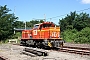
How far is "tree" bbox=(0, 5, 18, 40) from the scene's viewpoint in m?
46.4

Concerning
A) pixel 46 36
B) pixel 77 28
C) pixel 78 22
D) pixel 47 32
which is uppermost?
pixel 78 22

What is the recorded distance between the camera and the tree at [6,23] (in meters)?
46.4

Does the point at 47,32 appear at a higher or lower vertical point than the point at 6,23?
lower

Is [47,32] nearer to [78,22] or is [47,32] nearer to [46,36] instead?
[46,36]

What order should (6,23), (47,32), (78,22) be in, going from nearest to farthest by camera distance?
(47,32) < (6,23) < (78,22)

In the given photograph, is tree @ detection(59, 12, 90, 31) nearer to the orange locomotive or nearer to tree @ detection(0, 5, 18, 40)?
tree @ detection(0, 5, 18, 40)

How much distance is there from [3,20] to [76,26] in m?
18.8

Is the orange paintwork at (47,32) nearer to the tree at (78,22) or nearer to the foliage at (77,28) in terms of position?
the foliage at (77,28)

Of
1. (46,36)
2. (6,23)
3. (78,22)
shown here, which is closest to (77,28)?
(78,22)

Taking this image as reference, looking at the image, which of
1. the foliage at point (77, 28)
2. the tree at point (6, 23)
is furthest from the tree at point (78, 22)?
the tree at point (6, 23)

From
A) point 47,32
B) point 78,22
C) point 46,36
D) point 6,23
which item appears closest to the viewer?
point 47,32

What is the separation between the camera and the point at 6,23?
47.6 metres

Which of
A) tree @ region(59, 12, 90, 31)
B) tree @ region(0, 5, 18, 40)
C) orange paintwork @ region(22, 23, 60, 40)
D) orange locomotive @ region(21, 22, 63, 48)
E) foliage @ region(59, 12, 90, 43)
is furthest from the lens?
tree @ region(59, 12, 90, 31)

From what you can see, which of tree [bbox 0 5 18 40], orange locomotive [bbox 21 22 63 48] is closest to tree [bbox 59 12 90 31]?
tree [bbox 0 5 18 40]
